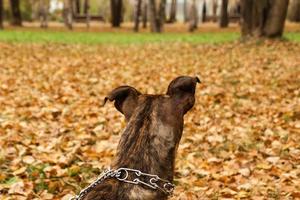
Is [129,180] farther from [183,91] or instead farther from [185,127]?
[185,127]

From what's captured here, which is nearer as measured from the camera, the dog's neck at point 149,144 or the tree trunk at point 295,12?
the dog's neck at point 149,144

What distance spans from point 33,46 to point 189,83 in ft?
72.9

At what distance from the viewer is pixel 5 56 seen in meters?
20.2

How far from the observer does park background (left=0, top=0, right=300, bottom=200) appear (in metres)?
6.48

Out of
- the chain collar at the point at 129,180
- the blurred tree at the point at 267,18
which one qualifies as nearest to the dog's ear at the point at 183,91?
the chain collar at the point at 129,180

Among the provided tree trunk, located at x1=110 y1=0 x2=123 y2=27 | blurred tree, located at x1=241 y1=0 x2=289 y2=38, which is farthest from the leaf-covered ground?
tree trunk, located at x1=110 y1=0 x2=123 y2=27

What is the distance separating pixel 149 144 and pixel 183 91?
42 centimetres

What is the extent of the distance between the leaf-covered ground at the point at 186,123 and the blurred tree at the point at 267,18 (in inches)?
115

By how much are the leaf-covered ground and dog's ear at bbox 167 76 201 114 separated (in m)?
2.82

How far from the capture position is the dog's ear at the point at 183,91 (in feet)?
10.6

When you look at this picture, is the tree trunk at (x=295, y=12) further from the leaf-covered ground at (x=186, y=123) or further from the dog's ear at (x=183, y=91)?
the dog's ear at (x=183, y=91)

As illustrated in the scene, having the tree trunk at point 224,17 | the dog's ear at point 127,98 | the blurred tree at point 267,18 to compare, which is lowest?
the tree trunk at point 224,17

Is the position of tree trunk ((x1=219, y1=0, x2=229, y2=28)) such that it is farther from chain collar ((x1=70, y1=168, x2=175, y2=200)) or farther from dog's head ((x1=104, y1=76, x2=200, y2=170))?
chain collar ((x1=70, y1=168, x2=175, y2=200))

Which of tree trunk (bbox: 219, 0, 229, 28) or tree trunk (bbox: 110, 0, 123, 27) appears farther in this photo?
tree trunk (bbox: 110, 0, 123, 27)
